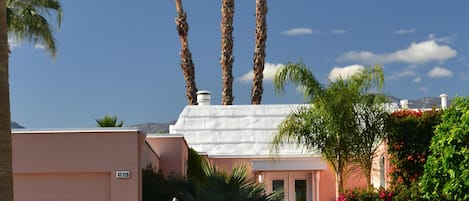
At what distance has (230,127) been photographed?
27.5m

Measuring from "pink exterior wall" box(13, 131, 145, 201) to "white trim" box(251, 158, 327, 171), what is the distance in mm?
10859

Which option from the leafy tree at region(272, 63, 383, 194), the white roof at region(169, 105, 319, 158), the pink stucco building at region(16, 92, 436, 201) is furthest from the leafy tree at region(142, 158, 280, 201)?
the white roof at region(169, 105, 319, 158)

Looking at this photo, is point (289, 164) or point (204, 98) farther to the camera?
point (204, 98)

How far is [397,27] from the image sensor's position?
31.6 metres

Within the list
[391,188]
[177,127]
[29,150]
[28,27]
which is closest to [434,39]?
[177,127]

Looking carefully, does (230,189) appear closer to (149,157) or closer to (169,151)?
(149,157)

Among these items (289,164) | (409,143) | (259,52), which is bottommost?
(289,164)

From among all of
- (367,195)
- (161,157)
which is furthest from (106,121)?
(367,195)

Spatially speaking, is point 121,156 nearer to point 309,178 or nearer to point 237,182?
point 237,182

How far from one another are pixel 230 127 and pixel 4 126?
2008cm

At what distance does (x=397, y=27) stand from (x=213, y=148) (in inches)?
382

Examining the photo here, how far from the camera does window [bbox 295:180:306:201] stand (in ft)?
85.6

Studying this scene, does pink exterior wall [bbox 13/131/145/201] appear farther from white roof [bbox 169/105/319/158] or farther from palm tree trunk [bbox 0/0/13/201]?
white roof [bbox 169/105/319/158]

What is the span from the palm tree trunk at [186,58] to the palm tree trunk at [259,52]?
2749mm
